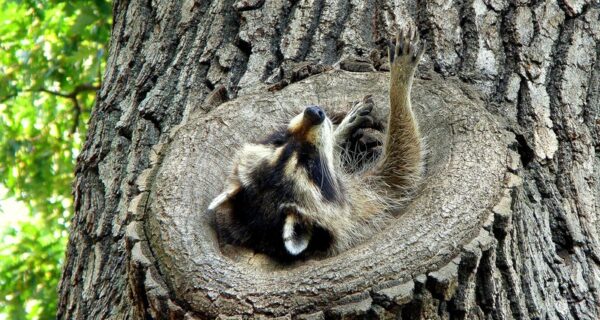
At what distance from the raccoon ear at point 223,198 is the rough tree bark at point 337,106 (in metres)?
0.05

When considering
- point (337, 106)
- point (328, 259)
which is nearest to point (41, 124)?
point (337, 106)

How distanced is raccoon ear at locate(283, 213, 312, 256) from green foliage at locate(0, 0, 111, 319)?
3674mm

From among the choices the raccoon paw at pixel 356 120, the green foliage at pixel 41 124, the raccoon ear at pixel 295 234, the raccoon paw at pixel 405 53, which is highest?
the green foliage at pixel 41 124

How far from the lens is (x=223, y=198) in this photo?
10.6ft

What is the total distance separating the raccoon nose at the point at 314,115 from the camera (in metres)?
3.31

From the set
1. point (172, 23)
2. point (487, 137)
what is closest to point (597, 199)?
point (487, 137)

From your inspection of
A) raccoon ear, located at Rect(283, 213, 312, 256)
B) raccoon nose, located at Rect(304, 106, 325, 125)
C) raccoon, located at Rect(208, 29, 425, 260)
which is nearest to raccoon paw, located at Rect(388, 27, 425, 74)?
raccoon, located at Rect(208, 29, 425, 260)

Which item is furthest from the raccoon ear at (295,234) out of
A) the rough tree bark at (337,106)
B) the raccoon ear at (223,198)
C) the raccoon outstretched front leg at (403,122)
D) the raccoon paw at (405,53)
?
the raccoon paw at (405,53)

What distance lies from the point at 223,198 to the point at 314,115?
52cm

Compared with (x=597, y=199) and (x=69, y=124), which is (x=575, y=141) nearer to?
(x=597, y=199)

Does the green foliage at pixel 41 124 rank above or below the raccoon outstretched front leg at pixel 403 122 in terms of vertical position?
above

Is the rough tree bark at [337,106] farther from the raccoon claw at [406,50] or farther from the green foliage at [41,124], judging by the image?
the green foliage at [41,124]

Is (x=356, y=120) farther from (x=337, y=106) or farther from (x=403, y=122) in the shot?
(x=403, y=122)

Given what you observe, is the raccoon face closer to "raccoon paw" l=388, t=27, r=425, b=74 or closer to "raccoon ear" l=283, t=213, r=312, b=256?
"raccoon ear" l=283, t=213, r=312, b=256
